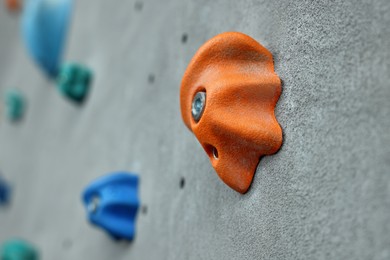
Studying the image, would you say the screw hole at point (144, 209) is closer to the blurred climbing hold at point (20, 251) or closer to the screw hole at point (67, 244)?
the screw hole at point (67, 244)

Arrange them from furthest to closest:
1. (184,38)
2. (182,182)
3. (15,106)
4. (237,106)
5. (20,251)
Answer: (15,106) < (20,251) < (184,38) < (182,182) < (237,106)

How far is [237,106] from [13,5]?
3.31 meters

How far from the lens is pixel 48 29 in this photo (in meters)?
2.38

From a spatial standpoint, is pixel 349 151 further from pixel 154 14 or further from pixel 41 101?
pixel 41 101

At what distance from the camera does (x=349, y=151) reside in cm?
68

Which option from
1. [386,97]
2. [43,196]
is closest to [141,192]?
[386,97]

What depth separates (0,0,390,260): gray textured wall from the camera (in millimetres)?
661

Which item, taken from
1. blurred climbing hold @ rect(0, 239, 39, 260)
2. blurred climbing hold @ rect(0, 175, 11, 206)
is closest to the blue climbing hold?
blurred climbing hold @ rect(0, 175, 11, 206)

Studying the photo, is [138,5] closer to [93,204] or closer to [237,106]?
[93,204]

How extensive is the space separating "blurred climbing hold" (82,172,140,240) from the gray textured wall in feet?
0.11

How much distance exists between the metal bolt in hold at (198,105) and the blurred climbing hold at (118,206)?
1.59 ft

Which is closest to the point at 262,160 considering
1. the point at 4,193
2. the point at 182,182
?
the point at 182,182

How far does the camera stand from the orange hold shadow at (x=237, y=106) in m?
0.84

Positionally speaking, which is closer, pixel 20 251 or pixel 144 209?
pixel 144 209
